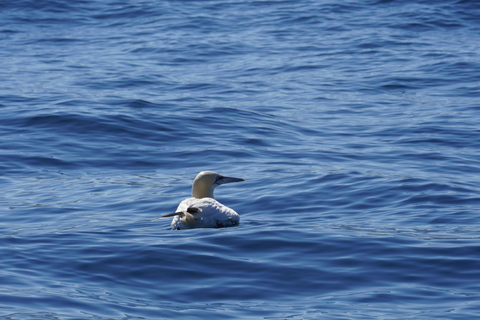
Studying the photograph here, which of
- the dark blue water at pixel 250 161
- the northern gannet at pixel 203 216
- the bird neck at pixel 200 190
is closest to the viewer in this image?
the dark blue water at pixel 250 161

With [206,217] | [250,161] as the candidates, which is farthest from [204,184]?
[250,161]

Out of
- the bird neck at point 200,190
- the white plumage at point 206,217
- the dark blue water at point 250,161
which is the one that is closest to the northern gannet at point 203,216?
the white plumage at point 206,217

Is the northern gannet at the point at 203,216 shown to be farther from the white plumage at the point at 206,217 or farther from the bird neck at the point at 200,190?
the bird neck at the point at 200,190

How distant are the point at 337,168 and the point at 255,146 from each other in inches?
89.0

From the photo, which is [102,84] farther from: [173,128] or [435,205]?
[435,205]

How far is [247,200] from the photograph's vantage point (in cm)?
1141

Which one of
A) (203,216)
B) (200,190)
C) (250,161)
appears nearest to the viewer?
(203,216)

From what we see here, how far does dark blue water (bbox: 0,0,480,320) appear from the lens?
720 cm

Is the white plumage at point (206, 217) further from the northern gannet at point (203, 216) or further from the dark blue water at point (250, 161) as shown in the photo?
the dark blue water at point (250, 161)

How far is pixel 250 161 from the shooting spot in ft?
44.7

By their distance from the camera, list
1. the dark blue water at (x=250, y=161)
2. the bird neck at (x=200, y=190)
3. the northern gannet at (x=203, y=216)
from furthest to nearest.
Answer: the bird neck at (x=200, y=190) → the northern gannet at (x=203, y=216) → the dark blue water at (x=250, y=161)

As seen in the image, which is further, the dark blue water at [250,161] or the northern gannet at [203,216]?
the northern gannet at [203,216]

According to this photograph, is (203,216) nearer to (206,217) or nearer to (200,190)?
(206,217)

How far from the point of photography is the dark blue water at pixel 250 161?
23.6ft
